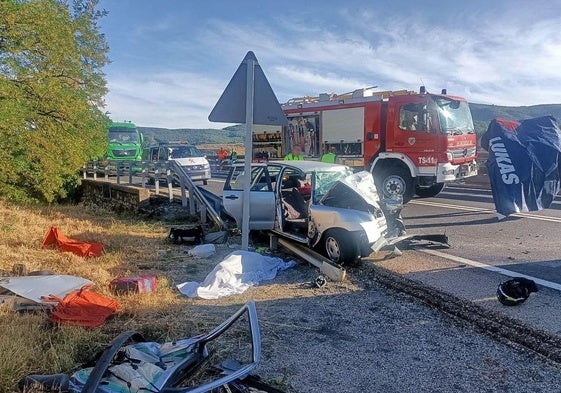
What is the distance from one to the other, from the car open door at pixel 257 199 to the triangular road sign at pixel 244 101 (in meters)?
1.58

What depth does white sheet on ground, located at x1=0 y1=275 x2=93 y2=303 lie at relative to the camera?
4623 millimetres

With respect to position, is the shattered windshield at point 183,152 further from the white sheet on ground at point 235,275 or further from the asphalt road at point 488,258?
the white sheet on ground at point 235,275

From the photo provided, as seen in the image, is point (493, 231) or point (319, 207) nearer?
point (319, 207)

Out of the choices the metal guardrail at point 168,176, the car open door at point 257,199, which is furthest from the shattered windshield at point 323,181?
the metal guardrail at point 168,176

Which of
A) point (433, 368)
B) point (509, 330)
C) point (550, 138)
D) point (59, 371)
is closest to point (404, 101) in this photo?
point (550, 138)

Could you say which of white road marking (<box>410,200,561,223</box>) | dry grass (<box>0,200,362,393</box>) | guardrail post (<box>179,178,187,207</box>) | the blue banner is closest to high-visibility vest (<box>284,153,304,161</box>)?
white road marking (<box>410,200,561,223</box>)

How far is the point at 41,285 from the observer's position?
16.0 ft

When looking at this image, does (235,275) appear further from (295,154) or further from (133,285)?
(295,154)

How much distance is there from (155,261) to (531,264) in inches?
217

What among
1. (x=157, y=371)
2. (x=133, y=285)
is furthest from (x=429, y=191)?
(x=157, y=371)

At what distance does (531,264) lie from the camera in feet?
20.3

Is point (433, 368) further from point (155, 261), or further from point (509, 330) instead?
point (155, 261)

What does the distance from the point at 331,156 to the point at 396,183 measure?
2593mm

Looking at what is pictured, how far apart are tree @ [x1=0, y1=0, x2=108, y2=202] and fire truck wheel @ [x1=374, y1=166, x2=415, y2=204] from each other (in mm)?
8644
